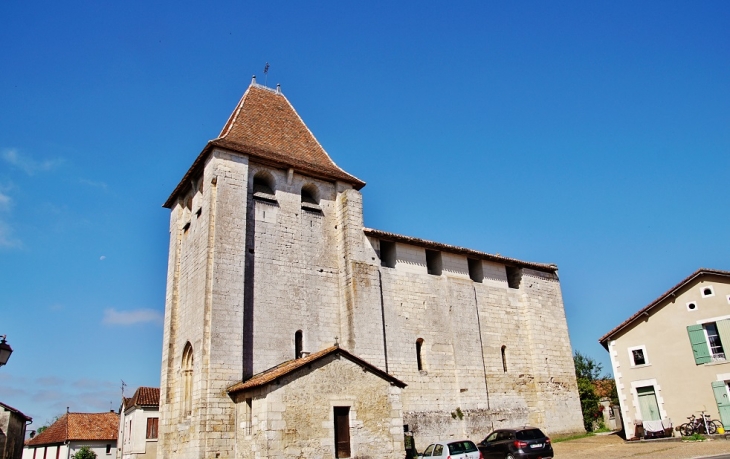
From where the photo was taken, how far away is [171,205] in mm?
22328

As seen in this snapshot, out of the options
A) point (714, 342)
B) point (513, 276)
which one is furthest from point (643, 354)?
point (513, 276)

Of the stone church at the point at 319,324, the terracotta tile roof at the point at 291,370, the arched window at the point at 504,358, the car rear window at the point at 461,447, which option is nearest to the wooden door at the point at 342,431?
the stone church at the point at 319,324

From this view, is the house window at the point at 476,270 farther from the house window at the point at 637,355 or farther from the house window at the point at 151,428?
the house window at the point at 151,428

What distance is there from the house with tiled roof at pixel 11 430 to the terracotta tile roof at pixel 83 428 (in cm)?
623

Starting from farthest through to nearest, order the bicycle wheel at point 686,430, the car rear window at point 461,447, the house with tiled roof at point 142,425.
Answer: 1. the house with tiled roof at point 142,425
2. the bicycle wheel at point 686,430
3. the car rear window at point 461,447

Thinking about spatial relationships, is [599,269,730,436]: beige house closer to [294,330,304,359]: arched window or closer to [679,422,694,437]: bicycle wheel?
[679,422,694,437]: bicycle wheel

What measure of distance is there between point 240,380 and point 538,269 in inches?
587

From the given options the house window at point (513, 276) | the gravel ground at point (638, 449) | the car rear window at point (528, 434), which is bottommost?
the gravel ground at point (638, 449)

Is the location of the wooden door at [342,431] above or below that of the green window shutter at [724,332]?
below

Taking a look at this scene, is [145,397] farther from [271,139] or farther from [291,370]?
A: [291,370]

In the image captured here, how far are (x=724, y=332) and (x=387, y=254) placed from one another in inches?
470

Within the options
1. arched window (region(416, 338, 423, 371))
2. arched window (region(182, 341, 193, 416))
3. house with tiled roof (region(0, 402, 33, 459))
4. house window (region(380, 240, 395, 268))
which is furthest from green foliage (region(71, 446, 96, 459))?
house window (region(380, 240, 395, 268))

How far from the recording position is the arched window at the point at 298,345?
1794 centimetres

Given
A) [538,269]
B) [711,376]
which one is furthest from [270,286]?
[711,376]
